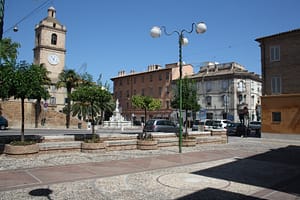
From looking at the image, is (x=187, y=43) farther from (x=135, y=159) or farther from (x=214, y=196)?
(x=214, y=196)

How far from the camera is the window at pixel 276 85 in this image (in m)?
26.9

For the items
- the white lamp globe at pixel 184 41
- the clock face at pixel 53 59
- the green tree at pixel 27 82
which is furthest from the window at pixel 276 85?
the clock face at pixel 53 59

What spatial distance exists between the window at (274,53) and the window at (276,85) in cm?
185

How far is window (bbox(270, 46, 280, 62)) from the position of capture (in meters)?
27.4

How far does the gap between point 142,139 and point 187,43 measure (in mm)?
5384

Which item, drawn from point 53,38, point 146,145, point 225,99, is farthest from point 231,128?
point 53,38

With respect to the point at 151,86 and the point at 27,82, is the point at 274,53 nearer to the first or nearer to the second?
the point at 27,82

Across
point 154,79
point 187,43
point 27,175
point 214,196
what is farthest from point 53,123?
point 214,196

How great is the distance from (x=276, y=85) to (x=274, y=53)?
317 centimetres

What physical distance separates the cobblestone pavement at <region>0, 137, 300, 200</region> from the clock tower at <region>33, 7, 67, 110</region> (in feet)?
188

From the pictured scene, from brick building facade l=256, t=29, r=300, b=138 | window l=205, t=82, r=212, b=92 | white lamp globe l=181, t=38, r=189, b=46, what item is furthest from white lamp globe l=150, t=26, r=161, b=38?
window l=205, t=82, r=212, b=92

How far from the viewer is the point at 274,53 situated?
2764 cm

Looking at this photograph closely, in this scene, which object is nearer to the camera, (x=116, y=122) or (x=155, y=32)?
(x=155, y=32)

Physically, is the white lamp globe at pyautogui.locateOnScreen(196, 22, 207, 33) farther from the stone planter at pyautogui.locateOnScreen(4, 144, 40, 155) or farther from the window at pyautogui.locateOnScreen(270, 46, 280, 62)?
the window at pyautogui.locateOnScreen(270, 46, 280, 62)
